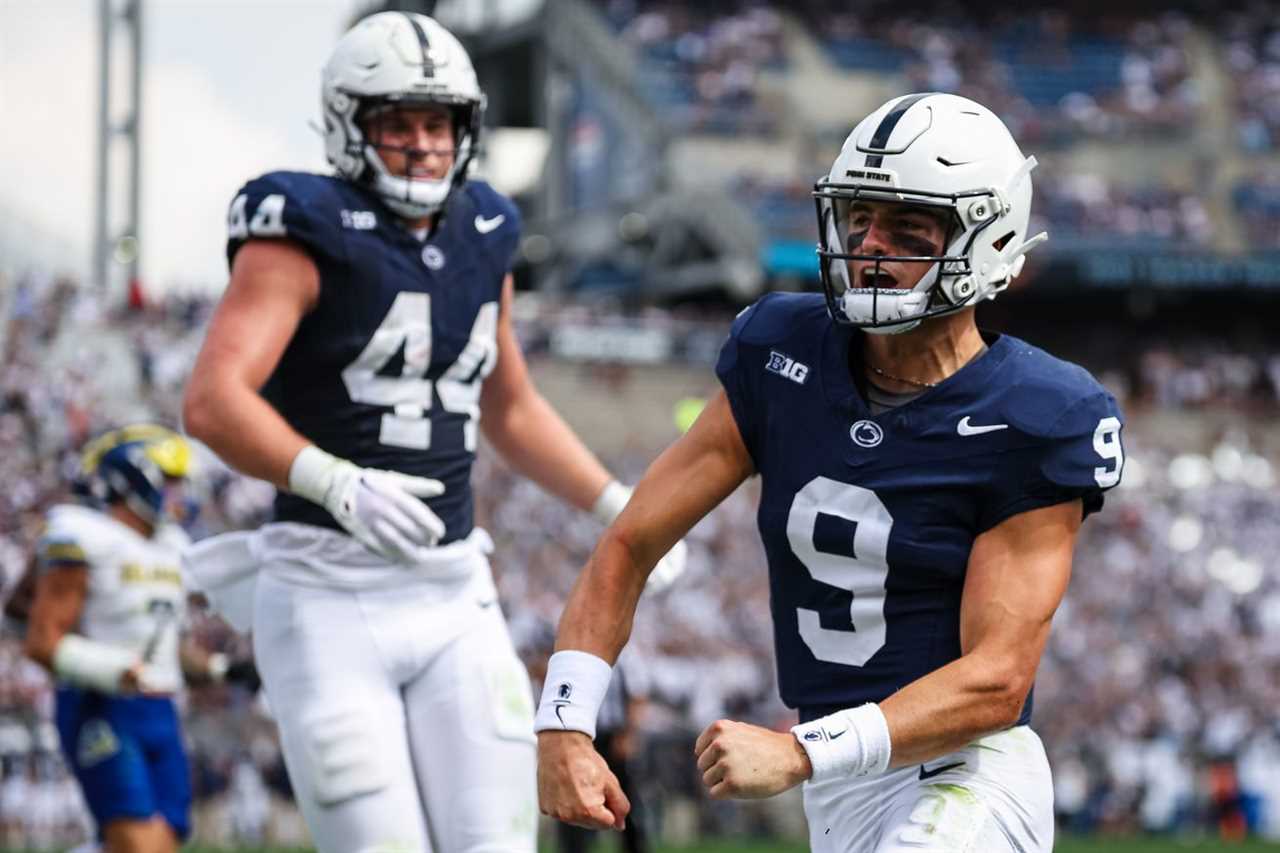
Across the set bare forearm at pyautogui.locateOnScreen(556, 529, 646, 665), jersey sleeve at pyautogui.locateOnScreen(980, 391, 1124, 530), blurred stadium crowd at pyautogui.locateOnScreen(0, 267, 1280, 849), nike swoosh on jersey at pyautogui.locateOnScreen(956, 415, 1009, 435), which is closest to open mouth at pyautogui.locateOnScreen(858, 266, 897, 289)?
nike swoosh on jersey at pyautogui.locateOnScreen(956, 415, 1009, 435)

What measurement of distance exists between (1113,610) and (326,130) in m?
16.7

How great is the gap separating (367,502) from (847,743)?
1466 mm

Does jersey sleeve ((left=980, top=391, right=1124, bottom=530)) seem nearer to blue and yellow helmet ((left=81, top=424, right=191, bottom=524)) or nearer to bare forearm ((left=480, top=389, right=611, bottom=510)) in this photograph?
bare forearm ((left=480, top=389, right=611, bottom=510))

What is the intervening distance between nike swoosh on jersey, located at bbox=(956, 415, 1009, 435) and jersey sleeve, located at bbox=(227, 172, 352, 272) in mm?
1717

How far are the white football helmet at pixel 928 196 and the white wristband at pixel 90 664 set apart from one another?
403 centimetres

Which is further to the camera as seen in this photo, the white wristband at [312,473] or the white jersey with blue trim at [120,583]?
the white jersey with blue trim at [120,583]

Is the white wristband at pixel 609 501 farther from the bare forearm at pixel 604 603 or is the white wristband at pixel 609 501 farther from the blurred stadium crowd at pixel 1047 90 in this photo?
the blurred stadium crowd at pixel 1047 90

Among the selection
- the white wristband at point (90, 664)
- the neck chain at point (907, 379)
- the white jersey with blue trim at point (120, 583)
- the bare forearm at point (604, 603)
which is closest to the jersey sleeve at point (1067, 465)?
the neck chain at point (907, 379)

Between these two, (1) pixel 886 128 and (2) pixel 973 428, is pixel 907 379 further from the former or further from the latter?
(1) pixel 886 128

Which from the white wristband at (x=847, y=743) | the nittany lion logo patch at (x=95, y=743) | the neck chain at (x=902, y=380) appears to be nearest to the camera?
the white wristband at (x=847, y=743)

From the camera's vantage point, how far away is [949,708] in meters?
3.25

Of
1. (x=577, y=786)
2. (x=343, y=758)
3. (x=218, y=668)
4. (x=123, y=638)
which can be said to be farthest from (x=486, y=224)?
(x=123, y=638)

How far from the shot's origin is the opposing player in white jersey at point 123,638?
6.84 meters

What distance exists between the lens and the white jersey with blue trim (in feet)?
23.7
